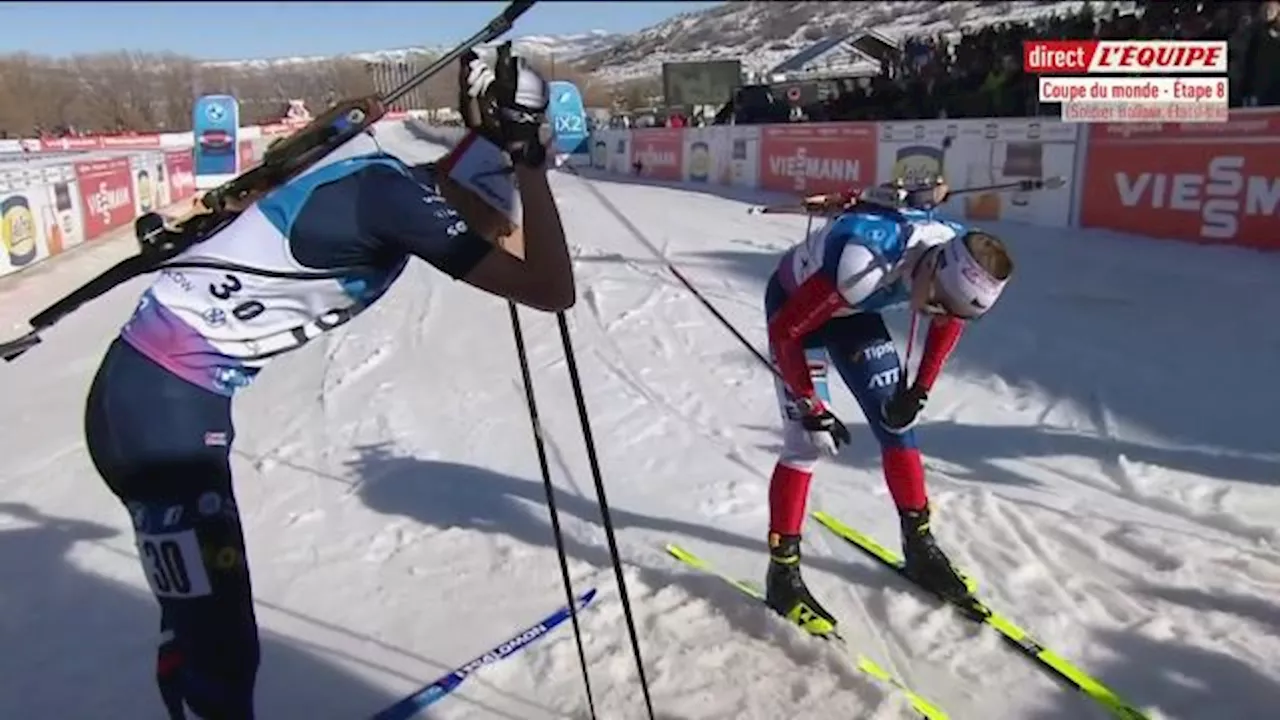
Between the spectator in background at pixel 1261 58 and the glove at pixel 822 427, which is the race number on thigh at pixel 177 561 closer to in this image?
the glove at pixel 822 427

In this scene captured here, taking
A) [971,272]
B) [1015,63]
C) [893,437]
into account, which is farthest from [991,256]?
[1015,63]

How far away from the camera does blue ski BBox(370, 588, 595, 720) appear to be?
129 inches

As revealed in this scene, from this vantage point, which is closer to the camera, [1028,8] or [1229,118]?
[1229,118]

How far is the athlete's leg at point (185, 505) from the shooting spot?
7.34 ft

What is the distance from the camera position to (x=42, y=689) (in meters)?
3.49

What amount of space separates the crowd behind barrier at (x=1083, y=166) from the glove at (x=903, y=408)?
8.78 feet

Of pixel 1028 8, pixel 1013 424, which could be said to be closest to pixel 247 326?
pixel 1013 424

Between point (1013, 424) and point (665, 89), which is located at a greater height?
point (665, 89)

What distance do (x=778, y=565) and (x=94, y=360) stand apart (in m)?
7.33

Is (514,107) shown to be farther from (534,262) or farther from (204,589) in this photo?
(204,589)

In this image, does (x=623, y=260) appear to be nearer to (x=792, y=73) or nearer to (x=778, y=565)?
(x=778, y=565)

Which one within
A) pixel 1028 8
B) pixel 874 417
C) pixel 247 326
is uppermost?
pixel 1028 8

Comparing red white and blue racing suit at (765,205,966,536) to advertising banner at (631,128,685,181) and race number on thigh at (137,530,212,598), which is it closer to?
race number on thigh at (137,530,212,598)

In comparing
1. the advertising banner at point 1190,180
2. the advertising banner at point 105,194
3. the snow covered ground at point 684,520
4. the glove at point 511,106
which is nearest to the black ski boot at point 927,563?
the snow covered ground at point 684,520
